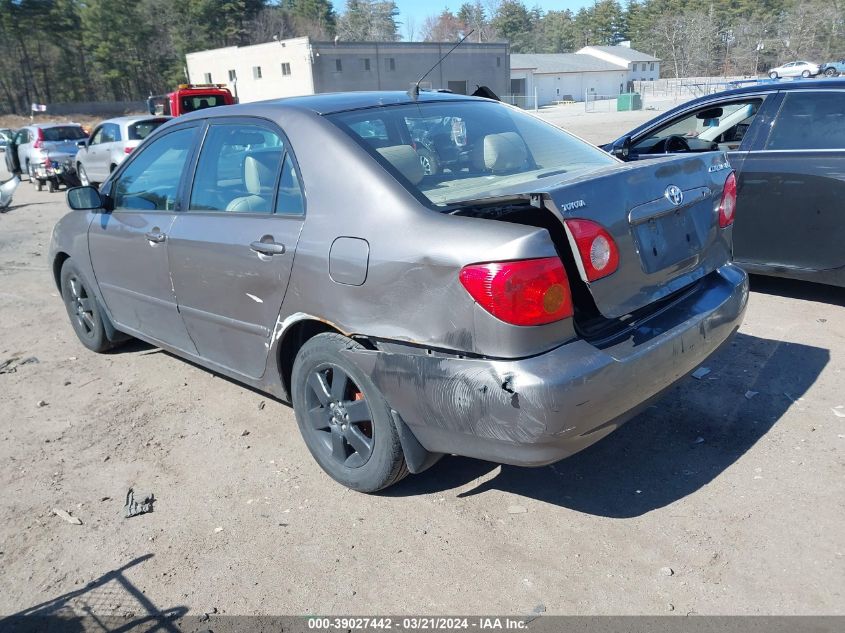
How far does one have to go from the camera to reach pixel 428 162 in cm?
317

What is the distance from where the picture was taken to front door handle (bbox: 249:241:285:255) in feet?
10.4

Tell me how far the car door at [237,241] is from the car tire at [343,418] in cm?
32

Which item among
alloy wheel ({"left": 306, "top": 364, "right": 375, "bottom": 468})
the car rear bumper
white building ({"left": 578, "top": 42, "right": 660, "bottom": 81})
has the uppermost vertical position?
white building ({"left": 578, "top": 42, "right": 660, "bottom": 81})

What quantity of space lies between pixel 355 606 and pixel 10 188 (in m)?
14.6

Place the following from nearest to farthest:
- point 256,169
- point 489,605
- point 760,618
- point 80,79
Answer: point 760,618, point 489,605, point 256,169, point 80,79

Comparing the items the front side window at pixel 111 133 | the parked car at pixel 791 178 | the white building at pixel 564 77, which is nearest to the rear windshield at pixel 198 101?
the front side window at pixel 111 133

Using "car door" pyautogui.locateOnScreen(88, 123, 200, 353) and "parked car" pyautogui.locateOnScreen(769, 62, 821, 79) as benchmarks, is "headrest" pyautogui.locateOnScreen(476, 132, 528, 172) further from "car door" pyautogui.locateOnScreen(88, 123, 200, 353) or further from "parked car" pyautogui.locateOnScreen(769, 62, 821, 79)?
"parked car" pyautogui.locateOnScreen(769, 62, 821, 79)

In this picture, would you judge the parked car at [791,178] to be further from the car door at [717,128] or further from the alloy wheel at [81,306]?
the alloy wheel at [81,306]

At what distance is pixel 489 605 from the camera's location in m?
2.49

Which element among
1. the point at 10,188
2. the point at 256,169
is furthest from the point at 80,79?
the point at 256,169

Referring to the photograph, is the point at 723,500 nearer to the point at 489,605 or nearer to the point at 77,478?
the point at 489,605

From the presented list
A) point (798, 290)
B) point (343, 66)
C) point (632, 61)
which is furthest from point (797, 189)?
point (632, 61)

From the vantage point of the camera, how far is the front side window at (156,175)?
13.2ft

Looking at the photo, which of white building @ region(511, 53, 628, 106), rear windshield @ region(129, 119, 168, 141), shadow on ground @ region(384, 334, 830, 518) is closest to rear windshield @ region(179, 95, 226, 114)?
rear windshield @ region(129, 119, 168, 141)
